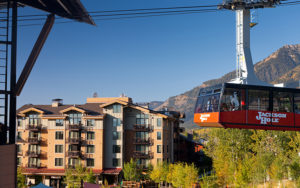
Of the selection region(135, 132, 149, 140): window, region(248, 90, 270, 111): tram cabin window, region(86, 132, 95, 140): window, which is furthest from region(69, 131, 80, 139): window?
region(248, 90, 270, 111): tram cabin window

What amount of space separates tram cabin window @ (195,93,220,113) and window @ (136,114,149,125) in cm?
3406

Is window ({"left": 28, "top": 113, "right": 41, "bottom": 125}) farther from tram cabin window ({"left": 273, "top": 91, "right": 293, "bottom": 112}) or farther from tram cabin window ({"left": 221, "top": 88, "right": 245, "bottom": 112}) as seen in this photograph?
tram cabin window ({"left": 273, "top": 91, "right": 293, "bottom": 112})

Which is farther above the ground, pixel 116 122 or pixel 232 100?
pixel 232 100

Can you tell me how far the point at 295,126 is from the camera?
81.4 feet

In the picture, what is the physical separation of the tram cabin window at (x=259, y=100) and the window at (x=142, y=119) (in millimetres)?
36853

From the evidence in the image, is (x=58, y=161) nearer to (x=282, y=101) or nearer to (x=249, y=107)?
(x=249, y=107)

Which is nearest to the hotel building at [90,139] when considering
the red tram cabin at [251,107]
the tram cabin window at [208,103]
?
the tram cabin window at [208,103]

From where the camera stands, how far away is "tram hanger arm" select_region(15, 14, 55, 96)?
15023mm

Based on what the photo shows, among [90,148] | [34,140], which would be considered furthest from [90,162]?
[34,140]

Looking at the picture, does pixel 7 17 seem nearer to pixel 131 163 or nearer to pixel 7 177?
pixel 7 177

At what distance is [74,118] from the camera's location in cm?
5909

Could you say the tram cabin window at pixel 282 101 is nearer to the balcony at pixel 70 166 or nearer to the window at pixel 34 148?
the balcony at pixel 70 166

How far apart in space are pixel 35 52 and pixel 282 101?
17.9 meters

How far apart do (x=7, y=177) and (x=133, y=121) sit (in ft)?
153
